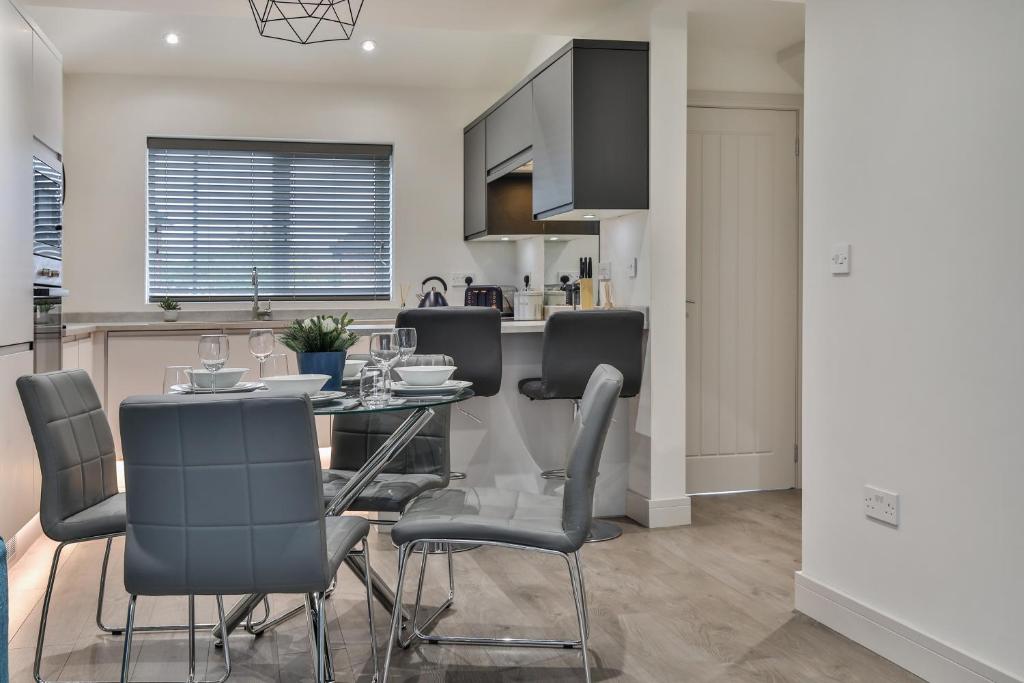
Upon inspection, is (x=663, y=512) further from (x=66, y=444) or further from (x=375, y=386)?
(x=66, y=444)

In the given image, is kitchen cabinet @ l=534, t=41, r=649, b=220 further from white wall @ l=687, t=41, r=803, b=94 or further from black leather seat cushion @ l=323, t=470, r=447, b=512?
black leather seat cushion @ l=323, t=470, r=447, b=512

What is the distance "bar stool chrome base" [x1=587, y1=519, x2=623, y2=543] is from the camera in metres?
3.98

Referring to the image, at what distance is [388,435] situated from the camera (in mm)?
3117

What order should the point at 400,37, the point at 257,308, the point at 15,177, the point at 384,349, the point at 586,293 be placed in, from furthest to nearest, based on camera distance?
the point at 257,308 < the point at 400,37 < the point at 586,293 < the point at 15,177 < the point at 384,349

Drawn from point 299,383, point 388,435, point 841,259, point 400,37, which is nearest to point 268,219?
point 400,37

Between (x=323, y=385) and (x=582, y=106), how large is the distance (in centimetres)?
225

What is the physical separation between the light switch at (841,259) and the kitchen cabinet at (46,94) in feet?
10.6

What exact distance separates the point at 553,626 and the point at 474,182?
3.70 meters

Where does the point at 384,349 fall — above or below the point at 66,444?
above

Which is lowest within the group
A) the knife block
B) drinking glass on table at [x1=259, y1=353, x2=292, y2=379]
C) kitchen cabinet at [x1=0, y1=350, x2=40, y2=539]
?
kitchen cabinet at [x1=0, y1=350, x2=40, y2=539]

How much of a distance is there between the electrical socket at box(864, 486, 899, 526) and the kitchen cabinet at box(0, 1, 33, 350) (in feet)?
10.1

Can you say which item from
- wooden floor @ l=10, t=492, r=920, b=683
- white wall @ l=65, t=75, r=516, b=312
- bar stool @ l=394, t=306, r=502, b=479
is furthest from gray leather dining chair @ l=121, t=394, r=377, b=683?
white wall @ l=65, t=75, r=516, b=312

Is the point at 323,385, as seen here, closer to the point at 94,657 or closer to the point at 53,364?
the point at 94,657

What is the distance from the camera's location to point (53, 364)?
413cm
